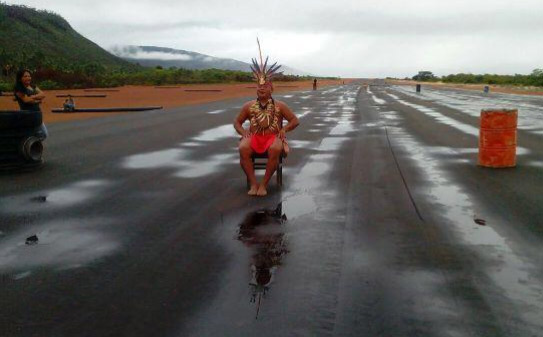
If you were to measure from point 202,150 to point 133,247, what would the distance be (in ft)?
26.6

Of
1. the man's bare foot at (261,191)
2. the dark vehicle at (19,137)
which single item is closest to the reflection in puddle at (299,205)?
the man's bare foot at (261,191)

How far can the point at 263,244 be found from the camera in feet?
18.6

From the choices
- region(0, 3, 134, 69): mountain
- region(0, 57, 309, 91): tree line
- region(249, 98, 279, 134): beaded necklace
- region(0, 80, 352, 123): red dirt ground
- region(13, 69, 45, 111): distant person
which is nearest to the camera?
region(249, 98, 279, 134): beaded necklace

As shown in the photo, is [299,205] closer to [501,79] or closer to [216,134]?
[216,134]

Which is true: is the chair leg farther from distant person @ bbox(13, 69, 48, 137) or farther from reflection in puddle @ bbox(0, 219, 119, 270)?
distant person @ bbox(13, 69, 48, 137)

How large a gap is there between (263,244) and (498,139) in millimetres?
6349

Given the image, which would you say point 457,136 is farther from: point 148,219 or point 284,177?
point 148,219

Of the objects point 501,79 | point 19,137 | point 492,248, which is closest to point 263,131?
point 492,248

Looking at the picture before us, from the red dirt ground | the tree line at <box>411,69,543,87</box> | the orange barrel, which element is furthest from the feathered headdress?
the tree line at <box>411,69,543,87</box>

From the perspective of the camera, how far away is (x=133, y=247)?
5613 millimetres

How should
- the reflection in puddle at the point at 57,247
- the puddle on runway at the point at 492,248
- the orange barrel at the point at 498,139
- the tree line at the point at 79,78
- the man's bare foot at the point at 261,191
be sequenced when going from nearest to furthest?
the puddle on runway at the point at 492,248 < the reflection in puddle at the point at 57,247 < the man's bare foot at the point at 261,191 < the orange barrel at the point at 498,139 < the tree line at the point at 79,78

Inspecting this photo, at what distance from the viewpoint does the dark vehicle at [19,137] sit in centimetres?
1020

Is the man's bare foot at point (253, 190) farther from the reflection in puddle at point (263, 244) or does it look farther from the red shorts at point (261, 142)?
the reflection in puddle at point (263, 244)

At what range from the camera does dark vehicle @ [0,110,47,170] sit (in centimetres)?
1020
